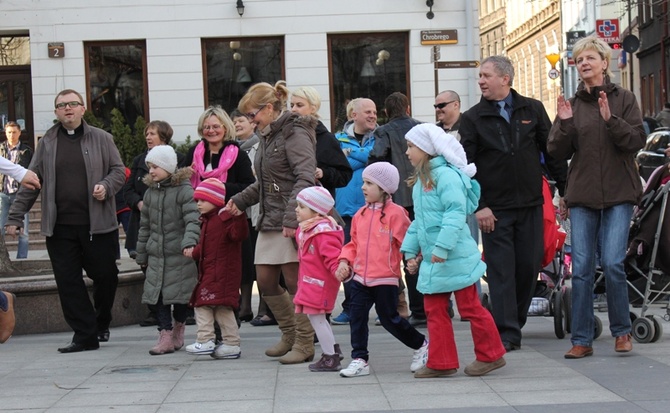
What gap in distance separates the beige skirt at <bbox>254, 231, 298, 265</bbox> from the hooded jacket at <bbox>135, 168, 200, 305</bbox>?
641mm

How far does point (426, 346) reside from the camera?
26.8 ft

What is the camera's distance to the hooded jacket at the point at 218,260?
904 centimetres

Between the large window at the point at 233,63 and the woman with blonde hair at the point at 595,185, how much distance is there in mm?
13864

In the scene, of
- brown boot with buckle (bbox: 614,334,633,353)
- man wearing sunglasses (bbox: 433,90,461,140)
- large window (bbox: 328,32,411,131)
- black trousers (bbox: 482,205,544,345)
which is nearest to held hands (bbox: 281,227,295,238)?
black trousers (bbox: 482,205,544,345)

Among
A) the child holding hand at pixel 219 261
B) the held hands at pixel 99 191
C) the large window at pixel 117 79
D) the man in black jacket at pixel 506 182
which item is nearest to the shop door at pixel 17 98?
the large window at pixel 117 79

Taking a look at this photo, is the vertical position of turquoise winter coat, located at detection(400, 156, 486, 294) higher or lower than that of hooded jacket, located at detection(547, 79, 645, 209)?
lower

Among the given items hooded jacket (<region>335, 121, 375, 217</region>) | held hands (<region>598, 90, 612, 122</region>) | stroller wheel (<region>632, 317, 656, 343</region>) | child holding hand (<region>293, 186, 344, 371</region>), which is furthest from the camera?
hooded jacket (<region>335, 121, 375, 217</region>)

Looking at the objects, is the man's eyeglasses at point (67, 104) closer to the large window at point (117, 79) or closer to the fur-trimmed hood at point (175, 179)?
the fur-trimmed hood at point (175, 179)

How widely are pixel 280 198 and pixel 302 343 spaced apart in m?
1.04

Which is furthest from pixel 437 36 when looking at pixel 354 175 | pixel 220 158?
pixel 220 158

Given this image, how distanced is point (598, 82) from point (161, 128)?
4.42 m

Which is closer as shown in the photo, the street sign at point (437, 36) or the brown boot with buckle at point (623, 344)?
the brown boot with buckle at point (623, 344)

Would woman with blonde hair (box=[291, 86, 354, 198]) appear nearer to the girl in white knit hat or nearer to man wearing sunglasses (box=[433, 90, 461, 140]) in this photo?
man wearing sunglasses (box=[433, 90, 461, 140])

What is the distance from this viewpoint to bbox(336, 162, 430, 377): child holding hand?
808cm
